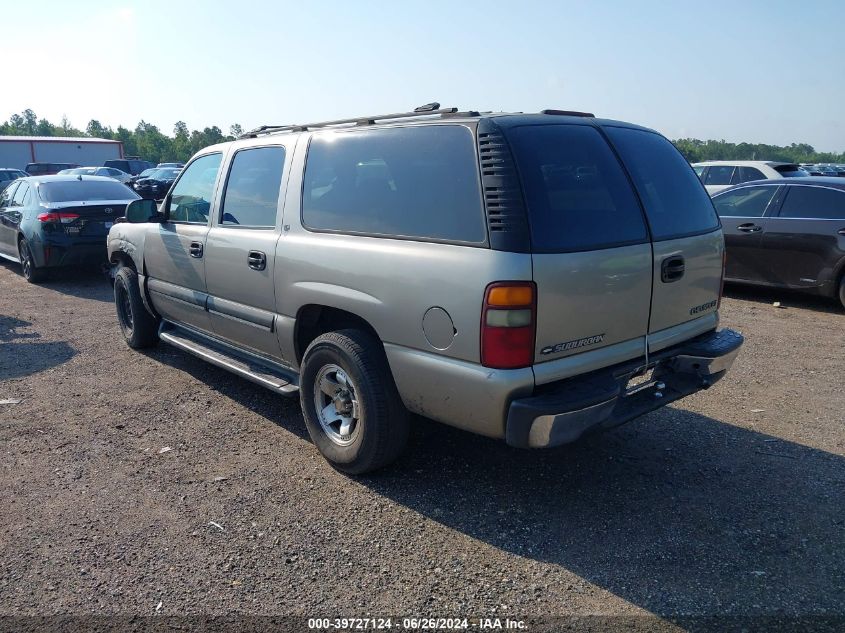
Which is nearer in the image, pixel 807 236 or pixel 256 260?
pixel 256 260

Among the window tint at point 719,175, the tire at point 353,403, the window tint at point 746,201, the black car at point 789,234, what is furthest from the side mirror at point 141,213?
the window tint at point 719,175

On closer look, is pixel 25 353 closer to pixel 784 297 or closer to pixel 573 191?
pixel 573 191

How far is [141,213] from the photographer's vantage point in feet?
19.0

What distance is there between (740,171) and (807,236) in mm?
5683

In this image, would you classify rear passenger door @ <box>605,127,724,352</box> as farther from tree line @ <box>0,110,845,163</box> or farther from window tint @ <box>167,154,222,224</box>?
tree line @ <box>0,110,845,163</box>

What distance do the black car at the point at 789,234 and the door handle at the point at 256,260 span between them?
619 cm

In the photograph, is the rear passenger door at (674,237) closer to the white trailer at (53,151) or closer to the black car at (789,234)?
the black car at (789,234)

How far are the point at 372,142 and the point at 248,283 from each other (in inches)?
53.4

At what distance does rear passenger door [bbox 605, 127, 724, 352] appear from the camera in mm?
3727

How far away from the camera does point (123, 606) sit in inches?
115

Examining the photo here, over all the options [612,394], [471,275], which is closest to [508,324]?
[471,275]

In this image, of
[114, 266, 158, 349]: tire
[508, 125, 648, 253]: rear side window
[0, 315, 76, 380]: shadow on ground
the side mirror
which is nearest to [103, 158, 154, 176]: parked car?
[0, 315, 76, 380]: shadow on ground

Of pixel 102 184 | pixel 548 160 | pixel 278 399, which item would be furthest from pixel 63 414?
pixel 102 184

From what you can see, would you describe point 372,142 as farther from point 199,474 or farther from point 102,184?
point 102,184
